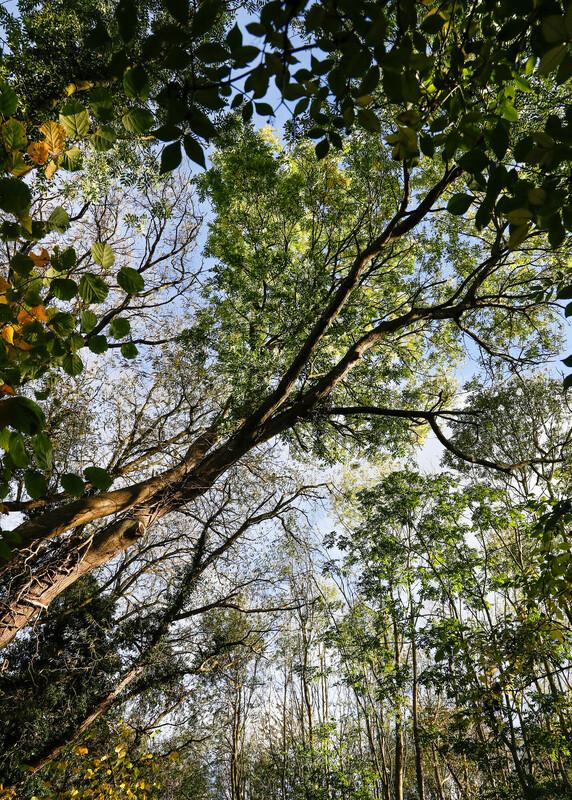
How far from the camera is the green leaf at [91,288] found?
1.12m

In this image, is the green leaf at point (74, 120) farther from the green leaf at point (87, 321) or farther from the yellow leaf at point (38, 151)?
the green leaf at point (87, 321)

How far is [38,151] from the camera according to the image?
1257 mm

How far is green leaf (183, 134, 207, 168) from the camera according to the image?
3.12 feet

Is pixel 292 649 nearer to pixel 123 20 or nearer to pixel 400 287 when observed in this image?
pixel 400 287

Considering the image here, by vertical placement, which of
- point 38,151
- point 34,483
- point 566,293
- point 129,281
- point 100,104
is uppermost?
point 38,151

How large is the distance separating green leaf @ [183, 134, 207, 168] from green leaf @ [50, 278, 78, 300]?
452mm

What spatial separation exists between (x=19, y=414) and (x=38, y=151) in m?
0.82

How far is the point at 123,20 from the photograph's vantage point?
0.86 metres

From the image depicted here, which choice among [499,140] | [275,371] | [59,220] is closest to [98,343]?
[59,220]

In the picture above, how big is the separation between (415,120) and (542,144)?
0.37 metres

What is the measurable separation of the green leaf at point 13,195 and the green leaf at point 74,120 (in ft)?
0.61

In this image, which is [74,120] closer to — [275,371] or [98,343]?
[98,343]

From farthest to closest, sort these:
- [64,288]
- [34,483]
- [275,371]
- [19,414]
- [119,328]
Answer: [275,371] → [119,328] → [64,288] → [34,483] → [19,414]

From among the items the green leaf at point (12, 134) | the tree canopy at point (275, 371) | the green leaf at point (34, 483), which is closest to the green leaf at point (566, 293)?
the tree canopy at point (275, 371)
